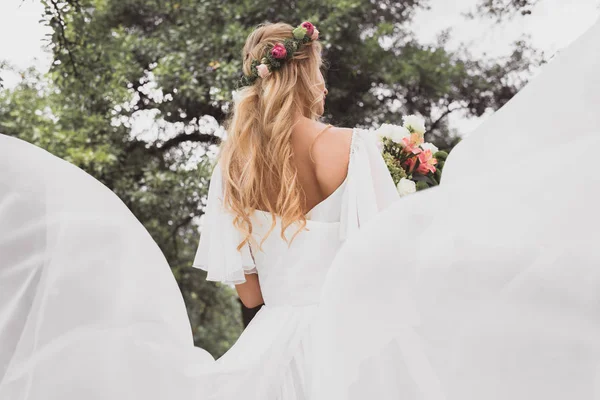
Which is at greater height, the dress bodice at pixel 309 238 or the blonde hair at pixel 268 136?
the blonde hair at pixel 268 136

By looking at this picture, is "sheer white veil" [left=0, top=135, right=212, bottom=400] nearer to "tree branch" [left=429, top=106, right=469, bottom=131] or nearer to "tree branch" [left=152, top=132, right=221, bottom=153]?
"tree branch" [left=152, top=132, right=221, bottom=153]

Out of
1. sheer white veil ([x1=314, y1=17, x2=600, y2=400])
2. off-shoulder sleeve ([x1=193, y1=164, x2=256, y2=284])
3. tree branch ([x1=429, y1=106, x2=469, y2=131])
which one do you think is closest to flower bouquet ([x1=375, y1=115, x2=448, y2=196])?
off-shoulder sleeve ([x1=193, y1=164, x2=256, y2=284])

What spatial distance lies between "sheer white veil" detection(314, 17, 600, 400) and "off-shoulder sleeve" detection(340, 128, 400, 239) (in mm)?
668

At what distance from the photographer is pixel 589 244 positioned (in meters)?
1.28

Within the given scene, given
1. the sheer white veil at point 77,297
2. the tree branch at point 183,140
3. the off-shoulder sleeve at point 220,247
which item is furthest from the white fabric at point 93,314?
the tree branch at point 183,140

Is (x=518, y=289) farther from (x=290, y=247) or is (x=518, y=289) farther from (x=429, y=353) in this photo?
(x=290, y=247)

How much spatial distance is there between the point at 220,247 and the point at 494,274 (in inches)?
50.5

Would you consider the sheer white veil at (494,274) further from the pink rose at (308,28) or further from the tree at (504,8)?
the tree at (504,8)

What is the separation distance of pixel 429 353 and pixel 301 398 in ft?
1.96

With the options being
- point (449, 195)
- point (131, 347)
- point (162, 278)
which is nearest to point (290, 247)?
point (162, 278)

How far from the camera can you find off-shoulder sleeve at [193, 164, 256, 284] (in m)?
2.37

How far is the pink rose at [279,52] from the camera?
98.2 inches

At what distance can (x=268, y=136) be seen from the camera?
2455 millimetres

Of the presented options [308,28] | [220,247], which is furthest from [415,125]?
[220,247]
